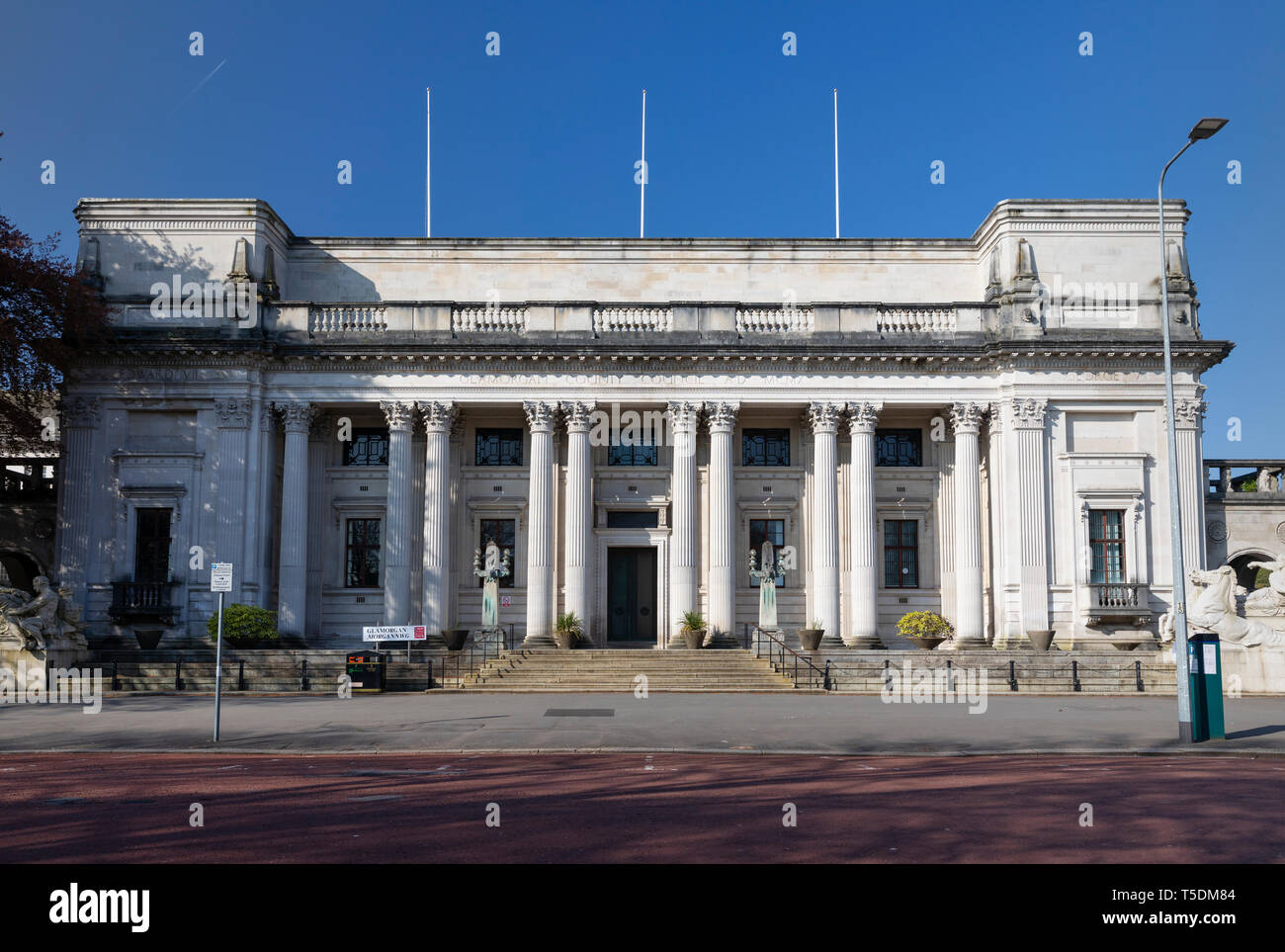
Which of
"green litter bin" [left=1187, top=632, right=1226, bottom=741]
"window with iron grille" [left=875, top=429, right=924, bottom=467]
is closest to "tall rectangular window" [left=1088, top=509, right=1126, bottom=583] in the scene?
"window with iron grille" [left=875, top=429, right=924, bottom=467]

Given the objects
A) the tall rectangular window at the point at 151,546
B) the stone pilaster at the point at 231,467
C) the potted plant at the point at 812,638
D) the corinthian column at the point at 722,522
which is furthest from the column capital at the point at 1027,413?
the tall rectangular window at the point at 151,546

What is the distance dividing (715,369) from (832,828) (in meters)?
25.4

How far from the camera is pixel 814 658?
2906 centimetres

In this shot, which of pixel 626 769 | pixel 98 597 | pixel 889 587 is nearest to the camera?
pixel 626 769

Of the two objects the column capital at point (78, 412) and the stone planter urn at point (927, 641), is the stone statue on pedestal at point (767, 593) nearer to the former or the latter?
the stone planter urn at point (927, 641)

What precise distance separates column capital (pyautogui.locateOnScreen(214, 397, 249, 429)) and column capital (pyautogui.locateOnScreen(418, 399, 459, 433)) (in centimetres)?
543

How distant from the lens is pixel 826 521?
108 ft

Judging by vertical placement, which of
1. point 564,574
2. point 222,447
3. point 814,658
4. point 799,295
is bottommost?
point 814,658

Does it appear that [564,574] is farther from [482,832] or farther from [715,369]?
[482,832]

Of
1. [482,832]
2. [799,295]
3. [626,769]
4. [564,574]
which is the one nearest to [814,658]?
[564,574]

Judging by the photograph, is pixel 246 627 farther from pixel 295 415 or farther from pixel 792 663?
pixel 792 663

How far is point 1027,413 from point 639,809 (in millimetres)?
26497

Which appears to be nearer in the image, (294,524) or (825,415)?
(294,524)

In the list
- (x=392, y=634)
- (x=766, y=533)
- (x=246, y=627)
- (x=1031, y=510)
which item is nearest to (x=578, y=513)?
(x=766, y=533)
